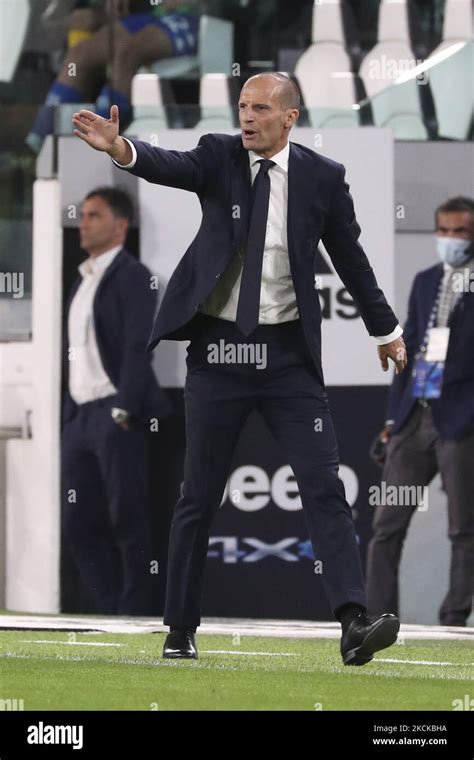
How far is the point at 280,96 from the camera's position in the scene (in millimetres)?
6344

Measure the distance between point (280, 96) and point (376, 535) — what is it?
12.6ft

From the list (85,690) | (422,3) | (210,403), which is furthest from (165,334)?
(422,3)

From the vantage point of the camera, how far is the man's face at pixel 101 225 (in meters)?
9.88

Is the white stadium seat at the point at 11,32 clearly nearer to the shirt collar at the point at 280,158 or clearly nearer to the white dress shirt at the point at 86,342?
the white dress shirt at the point at 86,342

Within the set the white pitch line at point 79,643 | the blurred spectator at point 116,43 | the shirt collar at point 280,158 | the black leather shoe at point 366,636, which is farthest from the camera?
the blurred spectator at point 116,43

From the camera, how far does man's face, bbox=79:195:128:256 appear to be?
32.4ft

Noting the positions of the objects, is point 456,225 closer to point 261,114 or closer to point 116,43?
point 116,43

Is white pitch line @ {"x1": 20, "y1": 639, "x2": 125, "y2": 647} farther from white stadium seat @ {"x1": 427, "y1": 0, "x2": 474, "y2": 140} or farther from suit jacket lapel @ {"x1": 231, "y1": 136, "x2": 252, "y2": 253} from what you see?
white stadium seat @ {"x1": 427, "y1": 0, "x2": 474, "y2": 140}

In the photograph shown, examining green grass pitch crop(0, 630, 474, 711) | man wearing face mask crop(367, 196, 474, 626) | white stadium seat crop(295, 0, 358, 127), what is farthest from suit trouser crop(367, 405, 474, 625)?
white stadium seat crop(295, 0, 358, 127)

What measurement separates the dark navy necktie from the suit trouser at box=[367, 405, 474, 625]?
3355 mm

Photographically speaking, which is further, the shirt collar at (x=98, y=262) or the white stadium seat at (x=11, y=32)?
the white stadium seat at (x=11, y=32)

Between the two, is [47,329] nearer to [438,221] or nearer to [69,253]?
[69,253]

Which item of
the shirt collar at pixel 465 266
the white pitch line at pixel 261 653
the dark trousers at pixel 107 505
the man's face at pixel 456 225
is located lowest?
the white pitch line at pixel 261 653

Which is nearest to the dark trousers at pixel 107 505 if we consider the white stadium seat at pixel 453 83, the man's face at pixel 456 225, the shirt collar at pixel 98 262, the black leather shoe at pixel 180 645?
the shirt collar at pixel 98 262
